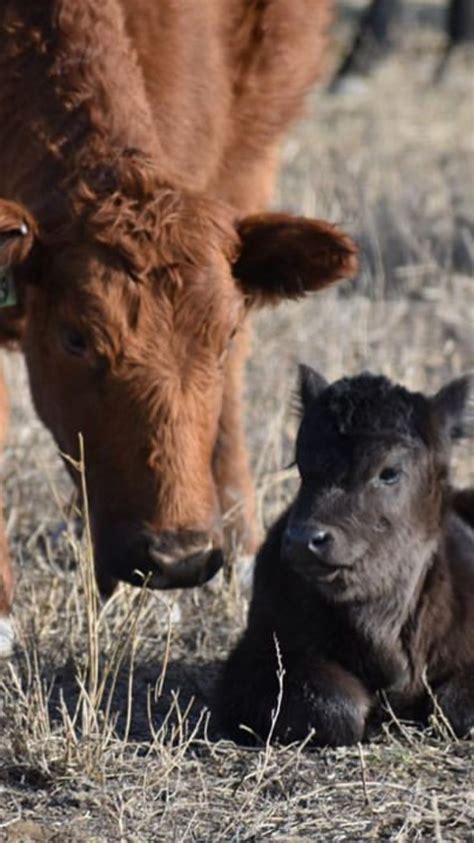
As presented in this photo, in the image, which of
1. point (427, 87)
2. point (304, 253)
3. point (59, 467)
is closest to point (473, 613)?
point (304, 253)

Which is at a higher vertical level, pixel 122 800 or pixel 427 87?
pixel 122 800

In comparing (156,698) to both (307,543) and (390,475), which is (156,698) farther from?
(390,475)

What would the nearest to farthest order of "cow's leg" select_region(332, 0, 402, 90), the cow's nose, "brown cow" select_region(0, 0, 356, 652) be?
the cow's nose
"brown cow" select_region(0, 0, 356, 652)
"cow's leg" select_region(332, 0, 402, 90)

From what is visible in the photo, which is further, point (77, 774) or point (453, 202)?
point (453, 202)

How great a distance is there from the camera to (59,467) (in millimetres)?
8180

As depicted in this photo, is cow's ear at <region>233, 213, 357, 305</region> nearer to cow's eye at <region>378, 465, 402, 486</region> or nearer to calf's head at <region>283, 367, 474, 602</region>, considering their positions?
calf's head at <region>283, 367, 474, 602</region>

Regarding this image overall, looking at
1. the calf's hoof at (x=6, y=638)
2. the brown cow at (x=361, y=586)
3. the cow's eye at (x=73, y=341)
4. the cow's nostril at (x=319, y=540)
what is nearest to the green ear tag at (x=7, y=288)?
the cow's eye at (x=73, y=341)

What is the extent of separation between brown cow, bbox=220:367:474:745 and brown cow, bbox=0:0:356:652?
1.66ft

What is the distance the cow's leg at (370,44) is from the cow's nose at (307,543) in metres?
12.9

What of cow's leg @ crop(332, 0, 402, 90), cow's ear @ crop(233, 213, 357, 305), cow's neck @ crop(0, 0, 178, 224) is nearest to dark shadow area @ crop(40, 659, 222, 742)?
cow's ear @ crop(233, 213, 357, 305)

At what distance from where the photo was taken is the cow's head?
592 cm

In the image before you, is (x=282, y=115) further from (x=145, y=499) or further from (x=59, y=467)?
(x=145, y=499)

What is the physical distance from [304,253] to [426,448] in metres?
1.20

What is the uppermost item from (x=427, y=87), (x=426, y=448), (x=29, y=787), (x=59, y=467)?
(x=426, y=448)
